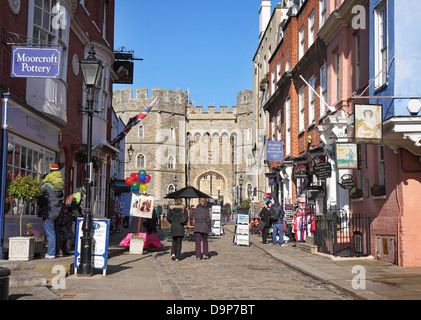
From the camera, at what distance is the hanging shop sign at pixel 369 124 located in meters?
11.5

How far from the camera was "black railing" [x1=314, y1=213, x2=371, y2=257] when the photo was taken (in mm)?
14203

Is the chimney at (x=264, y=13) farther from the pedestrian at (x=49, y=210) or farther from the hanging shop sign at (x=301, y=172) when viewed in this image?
the pedestrian at (x=49, y=210)

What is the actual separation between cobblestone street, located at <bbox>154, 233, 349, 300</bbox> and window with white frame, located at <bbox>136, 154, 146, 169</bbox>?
4758cm

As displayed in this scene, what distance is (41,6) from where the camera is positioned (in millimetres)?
13805

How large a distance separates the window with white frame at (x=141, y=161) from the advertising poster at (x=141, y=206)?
152 ft

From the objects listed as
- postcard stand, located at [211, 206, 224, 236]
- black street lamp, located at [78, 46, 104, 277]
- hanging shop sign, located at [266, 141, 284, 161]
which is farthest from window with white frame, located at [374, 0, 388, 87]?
postcard stand, located at [211, 206, 224, 236]

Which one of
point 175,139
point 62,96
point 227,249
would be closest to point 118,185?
point 227,249

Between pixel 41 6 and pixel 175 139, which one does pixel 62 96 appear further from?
pixel 175 139

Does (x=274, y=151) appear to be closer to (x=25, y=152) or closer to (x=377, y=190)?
(x=377, y=190)

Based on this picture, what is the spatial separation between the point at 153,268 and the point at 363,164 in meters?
6.63

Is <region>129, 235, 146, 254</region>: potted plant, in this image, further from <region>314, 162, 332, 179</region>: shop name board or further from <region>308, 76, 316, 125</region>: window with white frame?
<region>308, 76, 316, 125</region>: window with white frame

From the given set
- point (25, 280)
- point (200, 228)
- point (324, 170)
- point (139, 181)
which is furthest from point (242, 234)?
point (25, 280)

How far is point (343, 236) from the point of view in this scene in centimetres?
1517

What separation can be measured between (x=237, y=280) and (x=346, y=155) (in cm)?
533
